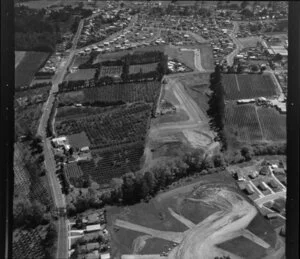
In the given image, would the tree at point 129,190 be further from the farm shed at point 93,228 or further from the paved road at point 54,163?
the paved road at point 54,163

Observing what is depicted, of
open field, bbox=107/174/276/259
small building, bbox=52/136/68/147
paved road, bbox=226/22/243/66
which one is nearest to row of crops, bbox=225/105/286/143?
open field, bbox=107/174/276/259

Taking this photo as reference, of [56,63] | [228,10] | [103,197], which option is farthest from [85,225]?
[228,10]

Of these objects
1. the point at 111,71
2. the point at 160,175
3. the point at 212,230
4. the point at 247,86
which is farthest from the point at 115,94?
the point at 212,230

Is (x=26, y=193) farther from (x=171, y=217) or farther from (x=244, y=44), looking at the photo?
(x=244, y=44)

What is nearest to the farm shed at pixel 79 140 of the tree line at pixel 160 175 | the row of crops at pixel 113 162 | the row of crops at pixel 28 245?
the row of crops at pixel 113 162

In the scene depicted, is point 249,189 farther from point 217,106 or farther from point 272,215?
point 217,106

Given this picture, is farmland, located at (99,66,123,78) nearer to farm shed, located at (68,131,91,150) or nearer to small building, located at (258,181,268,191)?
farm shed, located at (68,131,91,150)
